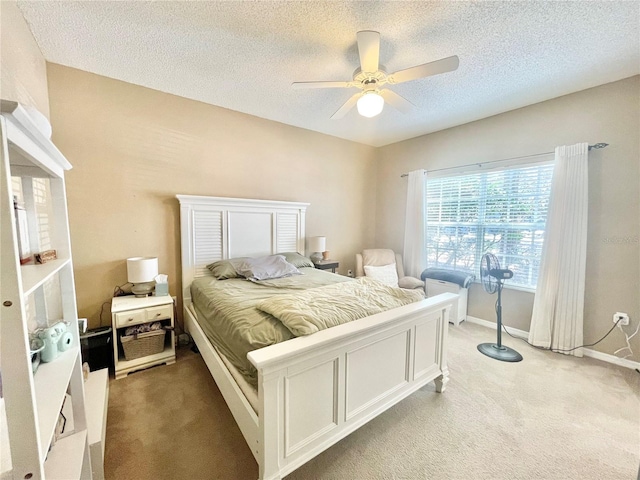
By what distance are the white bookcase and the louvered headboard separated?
56.3 inches

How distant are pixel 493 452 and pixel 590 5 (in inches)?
110

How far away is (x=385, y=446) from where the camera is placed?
1.54 m

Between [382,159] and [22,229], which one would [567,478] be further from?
[382,159]

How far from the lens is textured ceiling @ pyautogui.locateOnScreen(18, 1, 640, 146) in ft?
5.32

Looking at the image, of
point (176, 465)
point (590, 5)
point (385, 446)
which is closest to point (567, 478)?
point (385, 446)

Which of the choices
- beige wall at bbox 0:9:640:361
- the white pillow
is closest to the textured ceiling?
beige wall at bbox 0:9:640:361

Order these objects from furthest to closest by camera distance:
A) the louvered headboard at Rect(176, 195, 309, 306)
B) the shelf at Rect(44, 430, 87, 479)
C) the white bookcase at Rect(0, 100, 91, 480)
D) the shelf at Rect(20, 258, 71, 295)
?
the louvered headboard at Rect(176, 195, 309, 306) < the shelf at Rect(44, 430, 87, 479) < the shelf at Rect(20, 258, 71, 295) < the white bookcase at Rect(0, 100, 91, 480)

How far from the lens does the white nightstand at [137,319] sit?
218 centimetres

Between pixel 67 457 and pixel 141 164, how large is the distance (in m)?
2.41

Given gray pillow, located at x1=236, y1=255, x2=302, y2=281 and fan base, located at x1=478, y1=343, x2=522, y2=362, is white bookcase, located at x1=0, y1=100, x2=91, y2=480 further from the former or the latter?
fan base, located at x1=478, y1=343, x2=522, y2=362

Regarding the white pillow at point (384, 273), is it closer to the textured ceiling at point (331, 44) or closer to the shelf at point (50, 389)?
the textured ceiling at point (331, 44)

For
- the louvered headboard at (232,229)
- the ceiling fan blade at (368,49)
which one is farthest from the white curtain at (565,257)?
the louvered headboard at (232,229)

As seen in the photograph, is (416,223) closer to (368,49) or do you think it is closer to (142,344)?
(368,49)

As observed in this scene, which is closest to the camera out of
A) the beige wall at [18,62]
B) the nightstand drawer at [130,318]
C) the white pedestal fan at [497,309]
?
the beige wall at [18,62]
